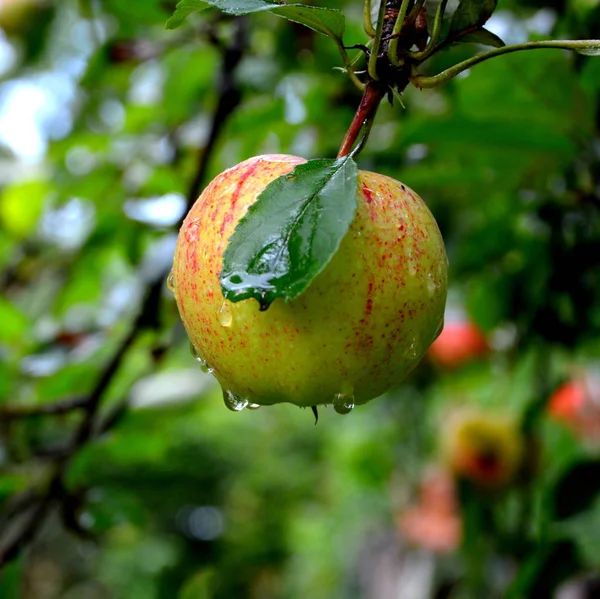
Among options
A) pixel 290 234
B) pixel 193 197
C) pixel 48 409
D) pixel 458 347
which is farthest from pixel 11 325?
pixel 458 347

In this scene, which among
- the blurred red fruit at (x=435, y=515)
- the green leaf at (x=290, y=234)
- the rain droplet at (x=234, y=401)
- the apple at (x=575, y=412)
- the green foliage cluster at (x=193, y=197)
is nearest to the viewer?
the green leaf at (x=290, y=234)

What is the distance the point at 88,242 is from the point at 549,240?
0.54m

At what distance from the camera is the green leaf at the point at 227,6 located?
0.34 m

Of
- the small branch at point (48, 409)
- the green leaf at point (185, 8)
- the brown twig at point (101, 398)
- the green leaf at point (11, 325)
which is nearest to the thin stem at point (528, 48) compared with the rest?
the green leaf at point (185, 8)

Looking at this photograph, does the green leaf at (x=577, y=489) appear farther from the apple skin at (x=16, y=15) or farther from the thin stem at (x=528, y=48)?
the apple skin at (x=16, y=15)

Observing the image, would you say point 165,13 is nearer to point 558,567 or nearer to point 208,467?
point 558,567

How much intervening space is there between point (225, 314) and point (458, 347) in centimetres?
124

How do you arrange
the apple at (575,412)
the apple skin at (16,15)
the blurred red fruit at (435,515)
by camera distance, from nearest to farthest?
the apple skin at (16,15)
the apple at (575,412)
the blurred red fruit at (435,515)

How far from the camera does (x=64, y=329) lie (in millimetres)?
1139

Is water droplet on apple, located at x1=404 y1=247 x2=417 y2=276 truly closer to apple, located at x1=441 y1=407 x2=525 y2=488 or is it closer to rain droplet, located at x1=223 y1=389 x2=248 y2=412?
rain droplet, located at x1=223 y1=389 x2=248 y2=412

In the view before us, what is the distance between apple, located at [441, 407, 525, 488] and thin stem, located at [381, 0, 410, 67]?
4.05 feet

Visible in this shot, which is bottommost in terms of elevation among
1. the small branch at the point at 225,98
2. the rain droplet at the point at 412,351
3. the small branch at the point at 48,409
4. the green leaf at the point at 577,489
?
the green leaf at the point at 577,489

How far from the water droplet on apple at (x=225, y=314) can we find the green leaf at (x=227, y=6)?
137 mm

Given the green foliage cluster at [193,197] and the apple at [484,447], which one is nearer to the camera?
→ the green foliage cluster at [193,197]
